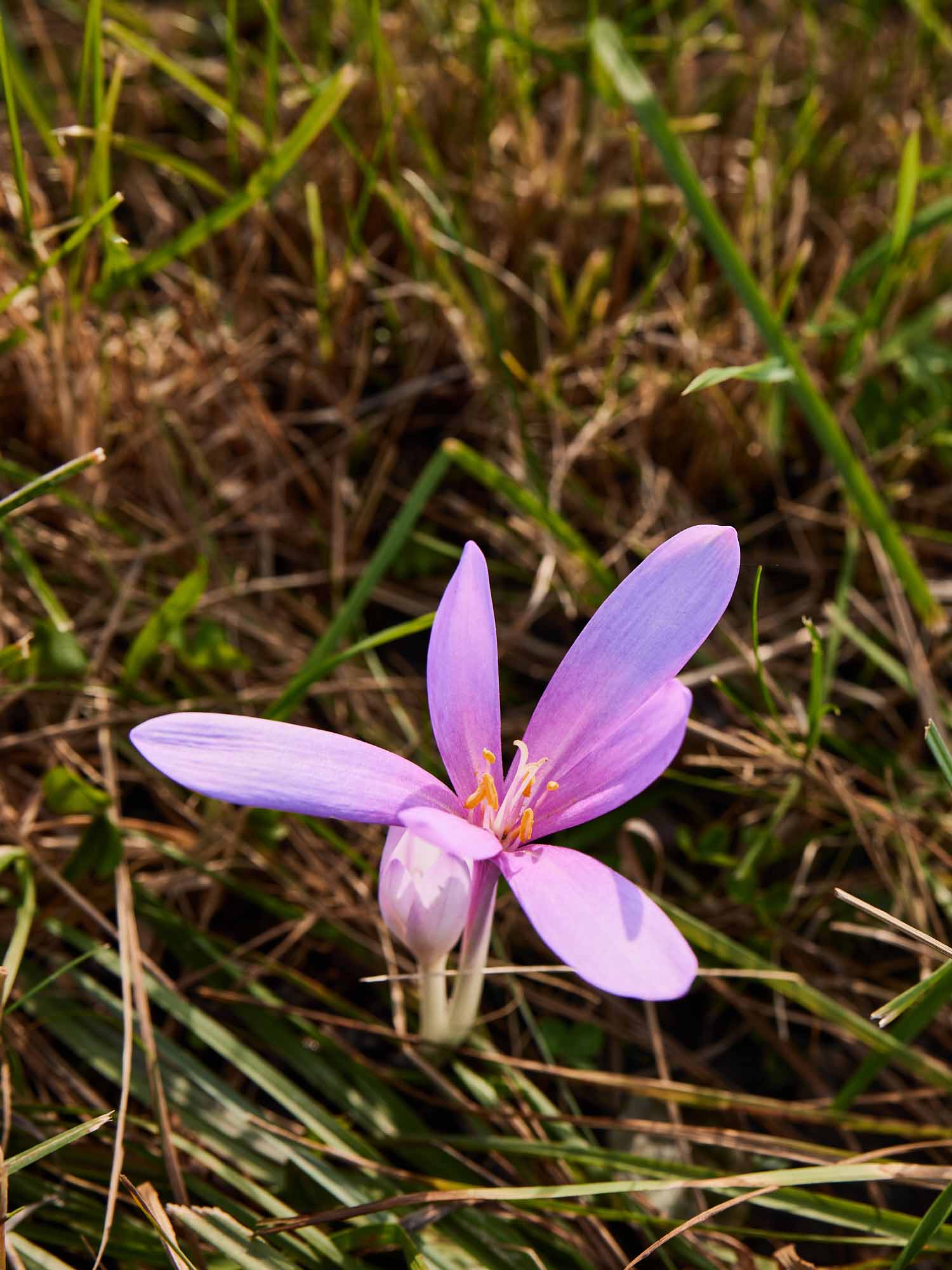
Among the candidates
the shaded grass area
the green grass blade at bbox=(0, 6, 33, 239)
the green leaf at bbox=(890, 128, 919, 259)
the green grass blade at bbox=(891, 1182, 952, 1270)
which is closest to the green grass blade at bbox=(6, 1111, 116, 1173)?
the shaded grass area

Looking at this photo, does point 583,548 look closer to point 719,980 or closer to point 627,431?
point 627,431

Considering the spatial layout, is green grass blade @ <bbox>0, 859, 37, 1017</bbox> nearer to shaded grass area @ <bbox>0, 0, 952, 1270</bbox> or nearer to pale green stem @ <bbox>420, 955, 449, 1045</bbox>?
shaded grass area @ <bbox>0, 0, 952, 1270</bbox>

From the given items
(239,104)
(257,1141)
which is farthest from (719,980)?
(239,104)

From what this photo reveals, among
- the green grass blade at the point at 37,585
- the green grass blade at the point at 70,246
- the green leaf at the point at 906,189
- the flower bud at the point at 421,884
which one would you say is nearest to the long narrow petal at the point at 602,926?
the flower bud at the point at 421,884

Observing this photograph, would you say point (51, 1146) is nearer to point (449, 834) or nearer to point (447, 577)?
point (449, 834)

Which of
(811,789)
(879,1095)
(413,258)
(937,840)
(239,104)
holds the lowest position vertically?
(879,1095)

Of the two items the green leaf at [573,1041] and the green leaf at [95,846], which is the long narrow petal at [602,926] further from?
the green leaf at [95,846]

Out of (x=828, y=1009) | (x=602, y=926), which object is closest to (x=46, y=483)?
(x=602, y=926)
